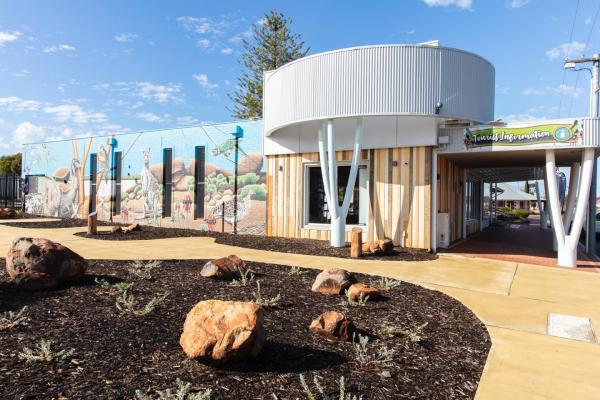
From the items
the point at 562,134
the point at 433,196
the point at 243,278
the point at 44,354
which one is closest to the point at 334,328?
the point at 243,278

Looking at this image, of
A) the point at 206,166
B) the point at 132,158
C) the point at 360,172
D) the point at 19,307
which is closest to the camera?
the point at 19,307

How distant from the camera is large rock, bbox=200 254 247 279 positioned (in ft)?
20.2

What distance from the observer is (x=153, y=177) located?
18.1 metres

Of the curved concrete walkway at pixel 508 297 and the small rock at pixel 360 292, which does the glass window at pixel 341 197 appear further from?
the small rock at pixel 360 292

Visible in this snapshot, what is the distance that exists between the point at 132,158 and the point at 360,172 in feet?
39.0

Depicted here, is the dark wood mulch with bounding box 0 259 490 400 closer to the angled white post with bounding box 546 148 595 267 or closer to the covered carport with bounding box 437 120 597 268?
the angled white post with bounding box 546 148 595 267

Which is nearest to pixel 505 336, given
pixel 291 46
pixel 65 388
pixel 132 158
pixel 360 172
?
pixel 65 388

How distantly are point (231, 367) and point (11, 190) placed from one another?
105ft

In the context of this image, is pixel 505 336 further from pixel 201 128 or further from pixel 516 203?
pixel 516 203

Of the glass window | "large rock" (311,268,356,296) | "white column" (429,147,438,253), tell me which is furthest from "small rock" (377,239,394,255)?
"large rock" (311,268,356,296)

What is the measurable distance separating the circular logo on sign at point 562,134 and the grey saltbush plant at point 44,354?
10.5 metres

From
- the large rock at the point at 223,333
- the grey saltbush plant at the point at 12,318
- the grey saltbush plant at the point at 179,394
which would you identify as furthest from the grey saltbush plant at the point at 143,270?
the grey saltbush plant at the point at 179,394

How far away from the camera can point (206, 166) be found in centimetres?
1656

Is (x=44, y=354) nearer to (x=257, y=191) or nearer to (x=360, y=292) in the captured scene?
(x=360, y=292)
